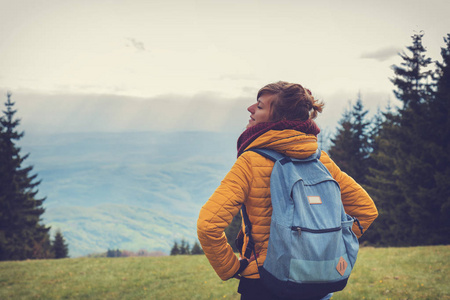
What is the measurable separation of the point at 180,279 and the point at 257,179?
8.87m

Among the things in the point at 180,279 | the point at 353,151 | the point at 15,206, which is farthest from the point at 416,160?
the point at 15,206

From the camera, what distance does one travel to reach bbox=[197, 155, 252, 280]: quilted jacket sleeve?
1.99 meters

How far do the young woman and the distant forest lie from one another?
24248 mm

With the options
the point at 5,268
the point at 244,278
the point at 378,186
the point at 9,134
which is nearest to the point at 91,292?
the point at 5,268

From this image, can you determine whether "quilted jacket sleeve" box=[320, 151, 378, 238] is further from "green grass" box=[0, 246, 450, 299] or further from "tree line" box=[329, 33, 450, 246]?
"tree line" box=[329, 33, 450, 246]

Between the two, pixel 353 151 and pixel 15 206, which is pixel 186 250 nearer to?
pixel 15 206

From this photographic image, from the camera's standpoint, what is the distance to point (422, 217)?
24.7 m

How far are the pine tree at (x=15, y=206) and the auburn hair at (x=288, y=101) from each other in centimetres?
3771

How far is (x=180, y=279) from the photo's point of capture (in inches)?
396

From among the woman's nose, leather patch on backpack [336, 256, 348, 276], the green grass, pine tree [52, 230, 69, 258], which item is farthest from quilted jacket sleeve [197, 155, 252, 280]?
pine tree [52, 230, 69, 258]

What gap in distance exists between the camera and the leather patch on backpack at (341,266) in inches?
79.1

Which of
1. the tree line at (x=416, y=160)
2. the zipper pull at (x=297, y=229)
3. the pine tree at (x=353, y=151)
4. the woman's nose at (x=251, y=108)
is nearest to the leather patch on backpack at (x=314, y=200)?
the zipper pull at (x=297, y=229)

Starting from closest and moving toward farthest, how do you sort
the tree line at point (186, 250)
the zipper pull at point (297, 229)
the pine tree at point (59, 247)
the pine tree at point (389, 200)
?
the zipper pull at point (297, 229) → the pine tree at point (389, 200) → the tree line at point (186, 250) → the pine tree at point (59, 247)

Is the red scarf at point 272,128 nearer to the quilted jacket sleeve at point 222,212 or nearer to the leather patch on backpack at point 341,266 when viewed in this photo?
the quilted jacket sleeve at point 222,212
